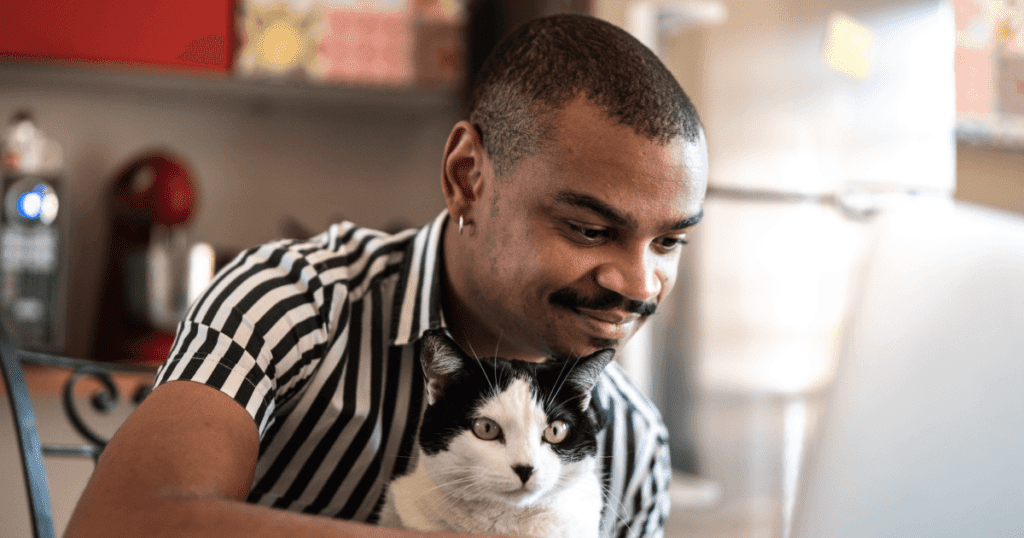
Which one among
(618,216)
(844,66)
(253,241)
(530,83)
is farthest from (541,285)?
(253,241)

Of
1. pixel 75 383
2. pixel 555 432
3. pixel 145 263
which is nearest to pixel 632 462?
pixel 555 432

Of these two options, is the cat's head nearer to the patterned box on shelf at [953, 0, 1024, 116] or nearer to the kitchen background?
the kitchen background

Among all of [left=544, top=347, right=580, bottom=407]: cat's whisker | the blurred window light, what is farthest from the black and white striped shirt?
the blurred window light

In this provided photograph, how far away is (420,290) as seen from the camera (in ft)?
2.45

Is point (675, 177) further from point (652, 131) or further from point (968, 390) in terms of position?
point (968, 390)

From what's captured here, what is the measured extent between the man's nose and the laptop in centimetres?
21

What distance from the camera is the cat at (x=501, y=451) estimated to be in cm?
58

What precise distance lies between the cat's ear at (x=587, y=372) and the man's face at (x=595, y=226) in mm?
16

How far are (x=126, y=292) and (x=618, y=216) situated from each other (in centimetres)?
161

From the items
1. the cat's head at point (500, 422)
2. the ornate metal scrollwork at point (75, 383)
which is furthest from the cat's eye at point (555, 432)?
the ornate metal scrollwork at point (75, 383)

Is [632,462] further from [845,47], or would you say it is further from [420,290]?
[845,47]

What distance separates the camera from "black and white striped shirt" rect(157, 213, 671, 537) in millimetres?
645

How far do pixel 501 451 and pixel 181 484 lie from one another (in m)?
0.23

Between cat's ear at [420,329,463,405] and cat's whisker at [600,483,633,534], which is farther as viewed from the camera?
cat's whisker at [600,483,633,534]
